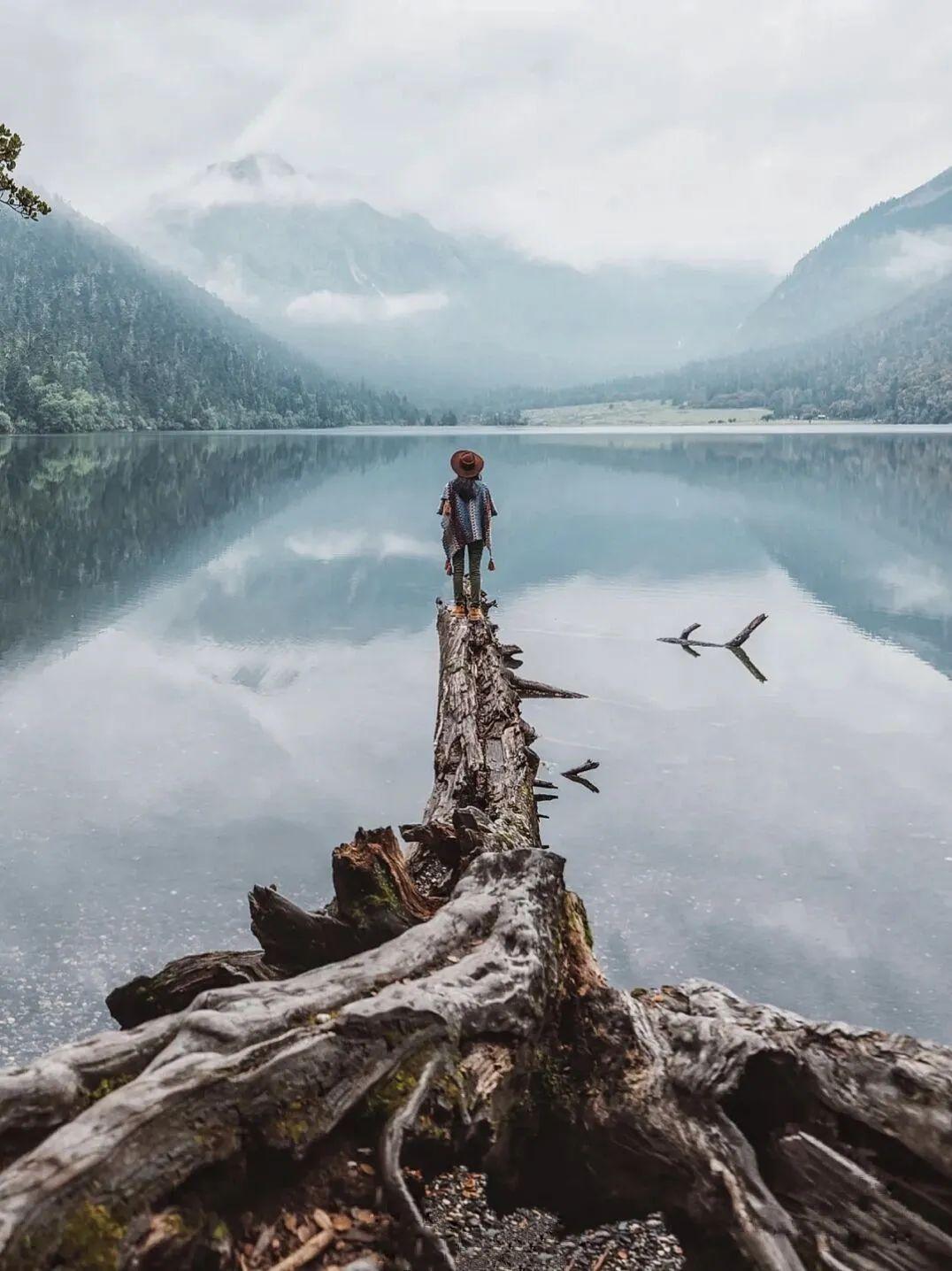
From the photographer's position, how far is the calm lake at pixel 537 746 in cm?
951

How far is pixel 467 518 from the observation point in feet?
61.7

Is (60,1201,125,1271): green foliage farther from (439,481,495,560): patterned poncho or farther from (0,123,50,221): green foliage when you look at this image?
(0,123,50,221): green foliage

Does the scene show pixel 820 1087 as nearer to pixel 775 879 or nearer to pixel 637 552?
pixel 775 879

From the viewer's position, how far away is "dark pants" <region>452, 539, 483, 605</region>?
774 inches

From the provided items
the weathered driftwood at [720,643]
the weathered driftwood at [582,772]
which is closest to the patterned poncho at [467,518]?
the weathered driftwood at [582,772]

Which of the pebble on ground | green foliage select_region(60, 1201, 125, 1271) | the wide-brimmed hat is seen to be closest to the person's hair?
the wide-brimmed hat

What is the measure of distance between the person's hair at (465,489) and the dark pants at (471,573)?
92 cm

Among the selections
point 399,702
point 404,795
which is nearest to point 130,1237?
point 404,795

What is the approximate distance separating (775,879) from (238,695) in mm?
10811

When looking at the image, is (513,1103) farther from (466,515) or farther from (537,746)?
(466,515)

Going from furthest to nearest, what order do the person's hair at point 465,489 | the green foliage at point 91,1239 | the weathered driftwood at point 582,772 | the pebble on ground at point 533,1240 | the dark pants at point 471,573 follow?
the dark pants at point 471,573
the person's hair at point 465,489
the weathered driftwood at point 582,772
the pebble on ground at point 533,1240
the green foliage at point 91,1239

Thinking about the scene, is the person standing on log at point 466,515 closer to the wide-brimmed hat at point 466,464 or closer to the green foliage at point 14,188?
the wide-brimmed hat at point 466,464

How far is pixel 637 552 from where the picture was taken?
4122 cm

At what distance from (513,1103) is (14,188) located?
90.7 feet
